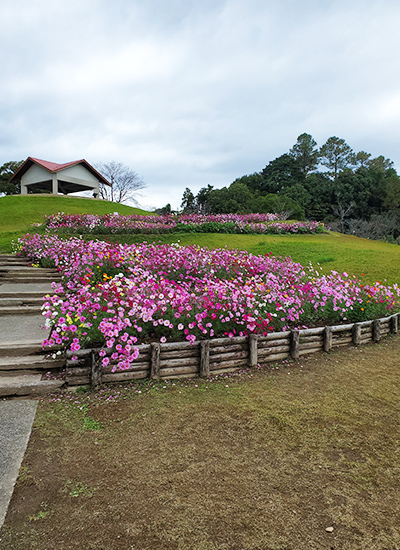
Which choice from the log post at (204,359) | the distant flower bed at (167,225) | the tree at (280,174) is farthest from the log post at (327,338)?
the tree at (280,174)

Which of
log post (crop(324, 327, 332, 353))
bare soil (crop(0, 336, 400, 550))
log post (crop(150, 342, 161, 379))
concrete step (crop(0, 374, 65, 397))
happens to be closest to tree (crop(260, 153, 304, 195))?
log post (crop(324, 327, 332, 353))

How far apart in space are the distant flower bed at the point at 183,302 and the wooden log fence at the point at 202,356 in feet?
0.48

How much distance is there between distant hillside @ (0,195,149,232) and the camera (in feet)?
71.4

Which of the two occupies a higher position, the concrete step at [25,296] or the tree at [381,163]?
the tree at [381,163]

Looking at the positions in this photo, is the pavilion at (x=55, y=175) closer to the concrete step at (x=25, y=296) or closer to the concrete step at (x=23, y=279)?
the concrete step at (x=23, y=279)

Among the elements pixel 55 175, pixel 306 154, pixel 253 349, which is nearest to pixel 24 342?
pixel 253 349

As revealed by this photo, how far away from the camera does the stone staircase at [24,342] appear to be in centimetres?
398

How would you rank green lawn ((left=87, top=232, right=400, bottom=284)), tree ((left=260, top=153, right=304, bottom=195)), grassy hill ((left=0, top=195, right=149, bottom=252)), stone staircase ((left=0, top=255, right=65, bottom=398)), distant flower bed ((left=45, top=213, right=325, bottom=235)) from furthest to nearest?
tree ((left=260, top=153, right=304, bottom=195)), grassy hill ((left=0, top=195, right=149, bottom=252)), distant flower bed ((left=45, top=213, right=325, bottom=235)), green lawn ((left=87, top=232, right=400, bottom=284)), stone staircase ((left=0, top=255, right=65, bottom=398))

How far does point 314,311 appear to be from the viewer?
20.6ft

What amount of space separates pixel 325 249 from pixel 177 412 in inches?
440

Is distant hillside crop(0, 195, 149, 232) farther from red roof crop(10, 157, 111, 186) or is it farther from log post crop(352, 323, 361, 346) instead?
log post crop(352, 323, 361, 346)

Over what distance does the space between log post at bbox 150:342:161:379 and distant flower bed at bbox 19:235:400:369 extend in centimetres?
20

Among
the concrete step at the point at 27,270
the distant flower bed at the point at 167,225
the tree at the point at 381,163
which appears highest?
the tree at the point at 381,163

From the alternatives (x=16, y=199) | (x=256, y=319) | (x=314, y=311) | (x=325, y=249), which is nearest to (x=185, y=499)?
(x=256, y=319)
